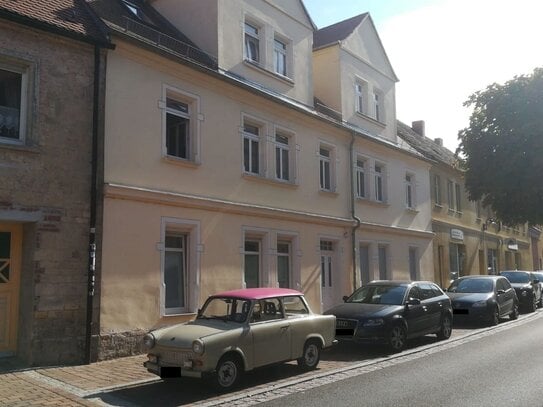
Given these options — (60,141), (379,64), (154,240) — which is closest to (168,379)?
(154,240)

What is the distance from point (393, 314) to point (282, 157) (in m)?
6.72

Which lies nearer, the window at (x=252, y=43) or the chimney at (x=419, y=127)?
the window at (x=252, y=43)

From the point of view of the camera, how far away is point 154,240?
1255 cm

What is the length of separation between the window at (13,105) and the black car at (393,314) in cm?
760

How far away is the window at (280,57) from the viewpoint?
58.4 feet

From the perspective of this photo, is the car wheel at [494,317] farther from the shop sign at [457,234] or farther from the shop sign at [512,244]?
the shop sign at [512,244]

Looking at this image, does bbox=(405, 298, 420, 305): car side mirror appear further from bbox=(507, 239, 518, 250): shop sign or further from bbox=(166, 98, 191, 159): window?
bbox=(507, 239, 518, 250): shop sign

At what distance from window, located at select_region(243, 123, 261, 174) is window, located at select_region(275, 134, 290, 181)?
0.85 meters

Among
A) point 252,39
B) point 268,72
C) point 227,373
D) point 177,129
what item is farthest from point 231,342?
point 252,39

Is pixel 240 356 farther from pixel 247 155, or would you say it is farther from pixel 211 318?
pixel 247 155

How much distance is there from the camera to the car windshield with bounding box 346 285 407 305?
13.2 meters

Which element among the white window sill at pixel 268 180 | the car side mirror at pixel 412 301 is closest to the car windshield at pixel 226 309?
the car side mirror at pixel 412 301

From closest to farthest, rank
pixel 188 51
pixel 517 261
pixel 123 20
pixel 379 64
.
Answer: pixel 123 20 → pixel 188 51 → pixel 379 64 → pixel 517 261

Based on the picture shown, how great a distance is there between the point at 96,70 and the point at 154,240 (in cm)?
382
